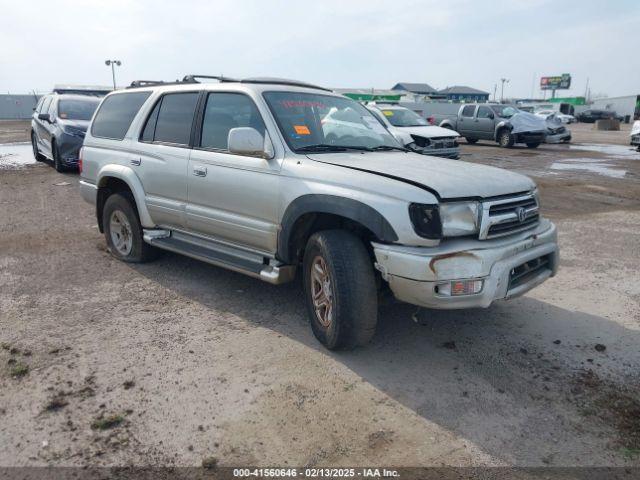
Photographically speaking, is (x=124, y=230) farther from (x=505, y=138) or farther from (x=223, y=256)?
(x=505, y=138)

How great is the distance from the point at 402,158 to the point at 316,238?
3.75 feet

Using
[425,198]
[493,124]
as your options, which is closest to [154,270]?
[425,198]

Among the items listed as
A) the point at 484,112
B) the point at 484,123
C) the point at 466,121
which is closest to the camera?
the point at 484,123

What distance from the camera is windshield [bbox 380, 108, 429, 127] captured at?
49.7 ft

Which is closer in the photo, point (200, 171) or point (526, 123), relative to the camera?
point (200, 171)

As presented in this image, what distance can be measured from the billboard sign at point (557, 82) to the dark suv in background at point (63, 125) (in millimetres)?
109900

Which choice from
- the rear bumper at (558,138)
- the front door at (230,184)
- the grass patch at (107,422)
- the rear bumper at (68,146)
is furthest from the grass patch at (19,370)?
the rear bumper at (558,138)

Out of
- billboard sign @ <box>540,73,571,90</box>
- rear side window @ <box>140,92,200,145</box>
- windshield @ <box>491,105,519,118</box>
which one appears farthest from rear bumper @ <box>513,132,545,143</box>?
billboard sign @ <box>540,73,571,90</box>

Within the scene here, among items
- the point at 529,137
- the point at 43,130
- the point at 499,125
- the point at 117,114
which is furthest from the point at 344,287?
the point at 499,125

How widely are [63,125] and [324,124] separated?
964cm

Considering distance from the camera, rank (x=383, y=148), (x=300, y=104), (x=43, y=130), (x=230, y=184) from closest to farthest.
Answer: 1. (x=230, y=184)
2. (x=300, y=104)
3. (x=383, y=148)
4. (x=43, y=130)

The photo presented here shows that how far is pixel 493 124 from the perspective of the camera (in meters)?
22.3

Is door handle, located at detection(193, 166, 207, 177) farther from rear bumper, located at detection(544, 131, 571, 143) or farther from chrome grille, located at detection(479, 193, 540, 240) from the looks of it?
rear bumper, located at detection(544, 131, 571, 143)

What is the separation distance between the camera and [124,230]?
19.5 ft
